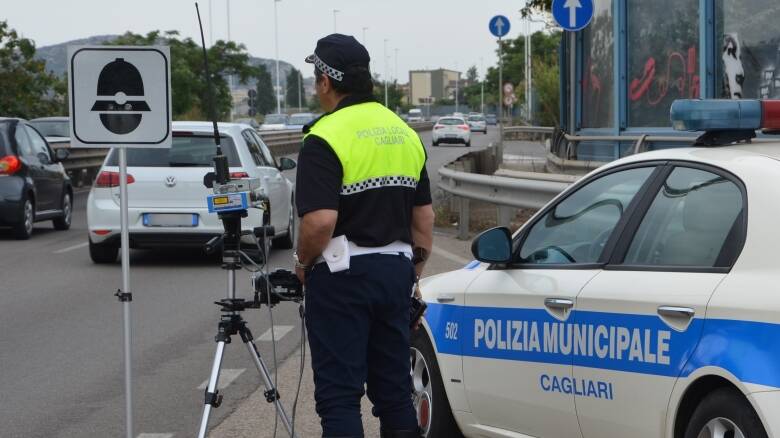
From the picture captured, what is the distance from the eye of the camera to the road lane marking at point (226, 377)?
8.33m

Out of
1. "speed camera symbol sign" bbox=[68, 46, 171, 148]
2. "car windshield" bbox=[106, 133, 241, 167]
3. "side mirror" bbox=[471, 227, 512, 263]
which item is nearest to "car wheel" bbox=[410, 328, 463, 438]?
"side mirror" bbox=[471, 227, 512, 263]

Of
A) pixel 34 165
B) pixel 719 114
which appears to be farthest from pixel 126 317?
pixel 34 165

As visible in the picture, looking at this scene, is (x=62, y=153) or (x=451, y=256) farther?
(x=62, y=153)

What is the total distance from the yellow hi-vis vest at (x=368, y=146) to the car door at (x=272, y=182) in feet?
34.1

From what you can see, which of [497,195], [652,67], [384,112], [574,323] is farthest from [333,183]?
[652,67]

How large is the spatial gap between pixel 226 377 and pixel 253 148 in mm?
7496

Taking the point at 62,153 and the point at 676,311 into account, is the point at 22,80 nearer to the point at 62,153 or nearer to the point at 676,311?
the point at 62,153

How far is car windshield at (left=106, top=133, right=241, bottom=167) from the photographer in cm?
1495

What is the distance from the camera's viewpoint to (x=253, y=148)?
1584cm

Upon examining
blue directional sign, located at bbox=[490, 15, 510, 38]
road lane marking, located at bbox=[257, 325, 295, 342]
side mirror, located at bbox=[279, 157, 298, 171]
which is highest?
blue directional sign, located at bbox=[490, 15, 510, 38]

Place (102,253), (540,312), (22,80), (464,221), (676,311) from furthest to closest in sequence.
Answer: (22,80) → (464,221) → (102,253) → (540,312) → (676,311)

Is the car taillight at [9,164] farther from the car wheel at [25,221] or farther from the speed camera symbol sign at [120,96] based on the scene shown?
the speed camera symbol sign at [120,96]

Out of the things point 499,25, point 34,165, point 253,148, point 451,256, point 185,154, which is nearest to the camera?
point 185,154

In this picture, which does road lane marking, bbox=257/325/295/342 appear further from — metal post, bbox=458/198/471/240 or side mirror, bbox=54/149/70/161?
side mirror, bbox=54/149/70/161
